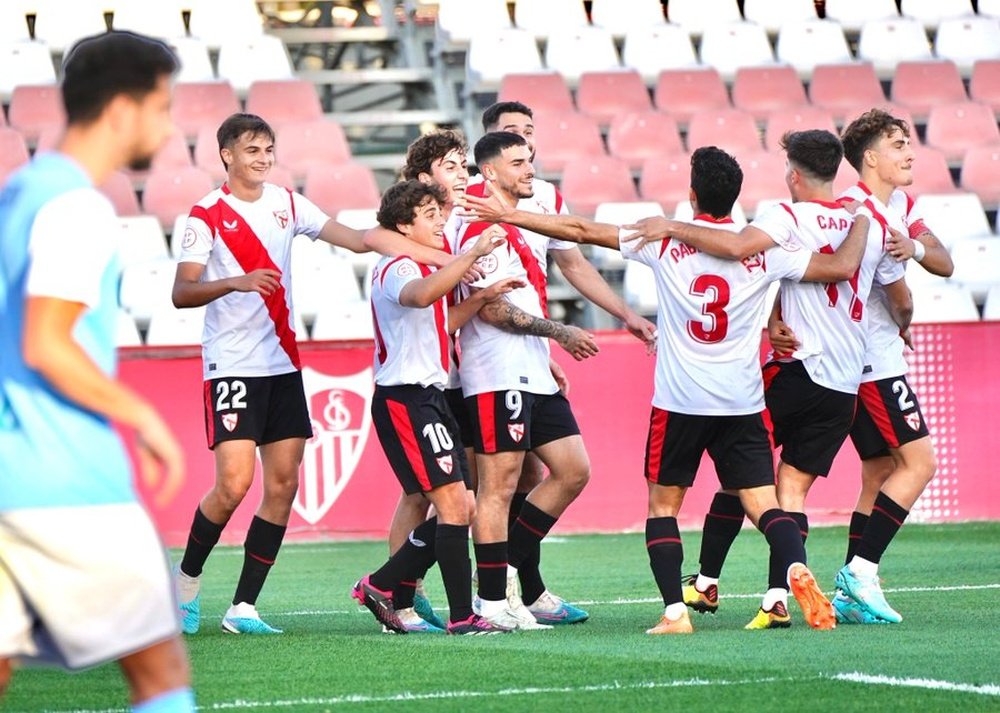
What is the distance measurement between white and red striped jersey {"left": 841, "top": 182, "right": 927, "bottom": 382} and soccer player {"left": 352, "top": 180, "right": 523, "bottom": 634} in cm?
178

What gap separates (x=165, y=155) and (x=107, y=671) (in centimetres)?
987

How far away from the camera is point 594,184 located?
15.3 m

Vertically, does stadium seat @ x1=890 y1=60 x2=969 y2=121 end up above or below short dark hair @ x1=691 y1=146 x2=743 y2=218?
above

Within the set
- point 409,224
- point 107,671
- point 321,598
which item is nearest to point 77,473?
point 107,671

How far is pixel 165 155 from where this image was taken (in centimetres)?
1554

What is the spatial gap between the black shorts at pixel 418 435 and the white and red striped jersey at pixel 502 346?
11.3 inches

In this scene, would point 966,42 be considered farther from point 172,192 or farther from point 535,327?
point 535,327

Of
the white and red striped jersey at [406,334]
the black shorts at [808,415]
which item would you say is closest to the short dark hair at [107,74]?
the white and red striped jersey at [406,334]

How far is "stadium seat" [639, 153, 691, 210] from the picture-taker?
50.9 feet

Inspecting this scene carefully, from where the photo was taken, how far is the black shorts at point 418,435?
694 centimetres

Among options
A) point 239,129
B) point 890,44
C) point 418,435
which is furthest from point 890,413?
point 890,44

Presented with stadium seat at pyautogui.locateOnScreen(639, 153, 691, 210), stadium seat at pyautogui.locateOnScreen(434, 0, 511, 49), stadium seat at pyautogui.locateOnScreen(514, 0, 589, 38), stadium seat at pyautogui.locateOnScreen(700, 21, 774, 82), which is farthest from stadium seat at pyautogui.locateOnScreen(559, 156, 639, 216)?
stadium seat at pyautogui.locateOnScreen(700, 21, 774, 82)

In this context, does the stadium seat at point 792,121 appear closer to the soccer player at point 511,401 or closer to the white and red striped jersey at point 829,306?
the white and red striped jersey at point 829,306

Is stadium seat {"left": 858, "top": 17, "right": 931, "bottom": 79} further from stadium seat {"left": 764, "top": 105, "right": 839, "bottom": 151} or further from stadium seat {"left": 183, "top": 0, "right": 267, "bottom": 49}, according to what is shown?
stadium seat {"left": 183, "top": 0, "right": 267, "bottom": 49}
